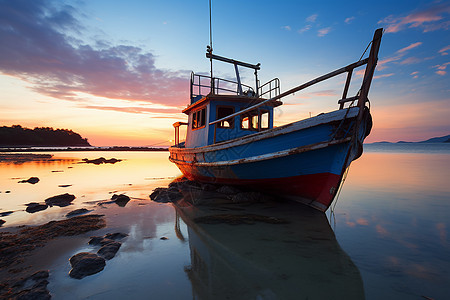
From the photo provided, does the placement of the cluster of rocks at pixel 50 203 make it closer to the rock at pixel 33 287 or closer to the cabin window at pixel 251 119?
the rock at pixel 33 287

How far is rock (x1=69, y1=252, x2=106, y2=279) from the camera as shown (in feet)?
9.33

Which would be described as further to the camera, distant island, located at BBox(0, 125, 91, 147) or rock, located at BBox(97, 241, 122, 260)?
distant island, located at BBox(0, 125, 91, 147)

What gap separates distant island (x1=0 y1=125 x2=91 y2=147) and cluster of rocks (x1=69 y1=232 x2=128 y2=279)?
345ft

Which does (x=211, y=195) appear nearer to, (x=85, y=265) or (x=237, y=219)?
(x=237, y=219)

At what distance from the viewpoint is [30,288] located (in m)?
2.54

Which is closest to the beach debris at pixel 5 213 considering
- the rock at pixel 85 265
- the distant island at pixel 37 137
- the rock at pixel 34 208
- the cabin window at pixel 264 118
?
the rock at pixel 34 208

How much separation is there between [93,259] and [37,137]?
119073 millimetres

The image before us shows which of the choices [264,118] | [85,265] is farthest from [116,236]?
[264,118]

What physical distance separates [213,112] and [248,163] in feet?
10.1

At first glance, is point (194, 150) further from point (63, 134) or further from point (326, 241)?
point (63, 134)

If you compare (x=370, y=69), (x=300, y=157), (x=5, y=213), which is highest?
(x=370, y=69)

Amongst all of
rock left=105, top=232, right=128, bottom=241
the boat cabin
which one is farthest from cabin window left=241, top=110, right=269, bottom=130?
rock left=105, top=232, right=128, bottom=241

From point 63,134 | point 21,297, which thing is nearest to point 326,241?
point 21,297

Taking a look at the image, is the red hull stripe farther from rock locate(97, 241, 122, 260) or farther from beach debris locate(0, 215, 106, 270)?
beach debris locate(0, 215, 106, 270)
